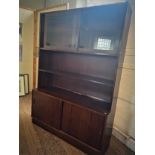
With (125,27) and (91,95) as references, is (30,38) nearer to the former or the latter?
(91,95)

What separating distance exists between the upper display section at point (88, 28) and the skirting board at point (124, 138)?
1313 mm

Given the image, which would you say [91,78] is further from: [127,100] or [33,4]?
[33,4]

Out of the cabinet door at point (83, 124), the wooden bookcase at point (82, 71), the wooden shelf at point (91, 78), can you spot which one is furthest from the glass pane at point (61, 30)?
the cabinet door at point (83, 124)

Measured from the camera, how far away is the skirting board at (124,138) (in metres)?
2.18

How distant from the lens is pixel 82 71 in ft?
8.10

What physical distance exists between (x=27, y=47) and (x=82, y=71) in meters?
2.43

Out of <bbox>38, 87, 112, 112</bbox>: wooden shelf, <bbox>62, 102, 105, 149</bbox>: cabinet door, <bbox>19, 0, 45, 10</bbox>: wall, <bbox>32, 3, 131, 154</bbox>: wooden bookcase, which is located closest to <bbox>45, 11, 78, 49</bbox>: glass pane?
<bbox>32, 3, 131, 154</bbox>: wooden bookcase

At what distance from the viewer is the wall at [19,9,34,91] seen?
4.06 meters

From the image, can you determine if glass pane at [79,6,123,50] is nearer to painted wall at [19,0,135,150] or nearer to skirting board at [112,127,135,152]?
painted wall at [19,0,135,150]

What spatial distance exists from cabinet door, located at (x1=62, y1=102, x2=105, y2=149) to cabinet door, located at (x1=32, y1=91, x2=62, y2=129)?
0.14m

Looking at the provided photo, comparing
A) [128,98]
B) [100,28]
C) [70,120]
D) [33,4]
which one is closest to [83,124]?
[70,120]

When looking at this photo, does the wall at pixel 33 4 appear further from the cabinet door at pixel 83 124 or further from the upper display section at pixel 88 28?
the cabinet door at pixel 83 124
